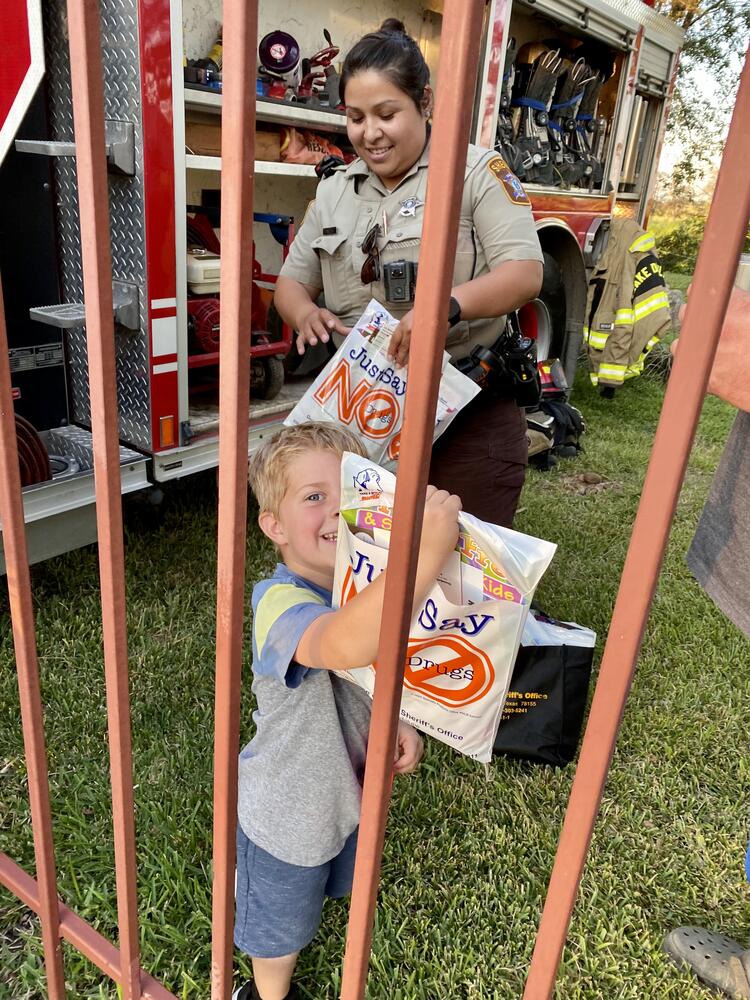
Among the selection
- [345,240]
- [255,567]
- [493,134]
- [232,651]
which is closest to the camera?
[232,651]

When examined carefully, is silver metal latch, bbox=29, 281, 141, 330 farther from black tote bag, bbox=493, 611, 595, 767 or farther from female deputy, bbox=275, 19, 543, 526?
black tote bag, bbox=493, 611, 595, 767

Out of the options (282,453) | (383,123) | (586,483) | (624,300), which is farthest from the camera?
(624,300)

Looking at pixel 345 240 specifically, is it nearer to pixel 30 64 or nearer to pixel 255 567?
pixel 30 64

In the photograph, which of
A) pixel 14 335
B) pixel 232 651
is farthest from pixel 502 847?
pixel 14 335

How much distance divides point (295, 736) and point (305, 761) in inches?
1.8

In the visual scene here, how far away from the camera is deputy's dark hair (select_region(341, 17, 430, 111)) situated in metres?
1.88

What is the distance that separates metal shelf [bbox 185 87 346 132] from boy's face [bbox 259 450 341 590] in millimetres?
2103

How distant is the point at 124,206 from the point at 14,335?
1.94 ft

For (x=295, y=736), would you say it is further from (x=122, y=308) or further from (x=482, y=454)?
(x=122, y=308)

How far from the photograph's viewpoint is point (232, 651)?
0.80 metres

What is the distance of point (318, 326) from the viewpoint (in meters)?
2.14

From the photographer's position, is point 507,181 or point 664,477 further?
point 507,181

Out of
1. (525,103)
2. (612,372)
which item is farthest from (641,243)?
(525,103)

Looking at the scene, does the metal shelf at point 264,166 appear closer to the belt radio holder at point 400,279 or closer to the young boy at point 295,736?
the belt radio holder at point 400,279
